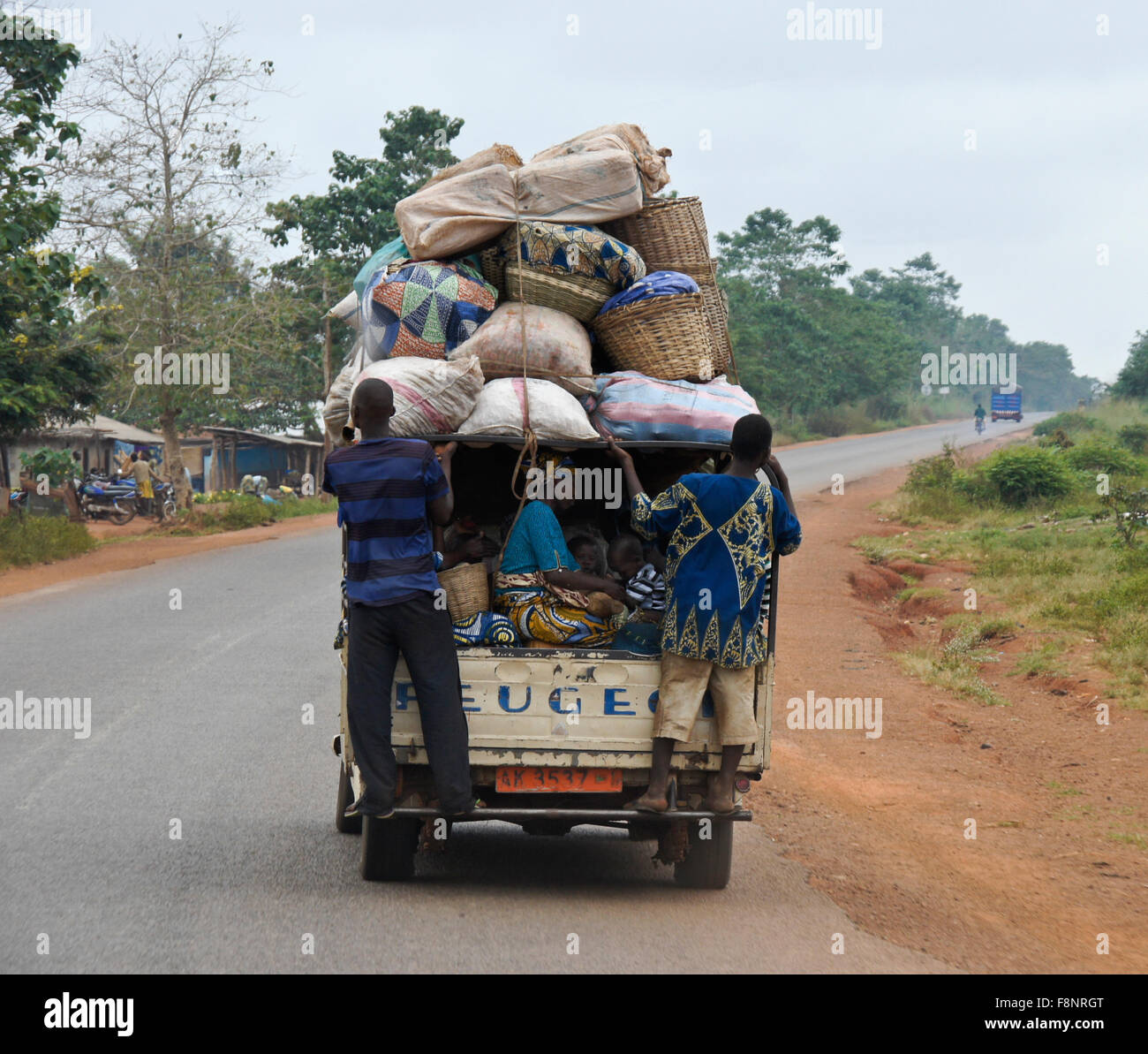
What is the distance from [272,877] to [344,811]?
30.8 inches

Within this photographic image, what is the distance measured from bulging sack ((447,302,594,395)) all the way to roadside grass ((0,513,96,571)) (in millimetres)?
15217

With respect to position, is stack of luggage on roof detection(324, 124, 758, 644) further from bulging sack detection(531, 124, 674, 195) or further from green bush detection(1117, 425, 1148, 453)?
green bush detection(1117, 425, 1148, 453)

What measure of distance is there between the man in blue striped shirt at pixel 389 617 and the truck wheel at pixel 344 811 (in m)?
1.06

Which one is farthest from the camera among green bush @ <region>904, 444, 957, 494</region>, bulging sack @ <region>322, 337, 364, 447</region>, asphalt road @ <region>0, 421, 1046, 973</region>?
green bush @ <region>904, 444, 957, 494</region>

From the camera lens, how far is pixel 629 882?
5.83 meters

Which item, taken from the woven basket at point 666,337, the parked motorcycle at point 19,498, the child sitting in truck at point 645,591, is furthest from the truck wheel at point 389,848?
the parked motorcycle at point 19,498

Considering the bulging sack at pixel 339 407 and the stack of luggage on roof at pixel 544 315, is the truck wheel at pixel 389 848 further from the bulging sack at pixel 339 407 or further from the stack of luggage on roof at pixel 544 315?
the bulging sack at pixel 339 407

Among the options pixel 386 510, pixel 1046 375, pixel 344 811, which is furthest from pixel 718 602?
pixel 1046 375

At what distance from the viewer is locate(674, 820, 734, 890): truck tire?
558 centimetres

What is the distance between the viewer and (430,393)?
561cm

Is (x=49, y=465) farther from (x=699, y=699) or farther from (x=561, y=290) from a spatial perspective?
(x=699, y=699)

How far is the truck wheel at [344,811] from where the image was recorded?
6.19 meters

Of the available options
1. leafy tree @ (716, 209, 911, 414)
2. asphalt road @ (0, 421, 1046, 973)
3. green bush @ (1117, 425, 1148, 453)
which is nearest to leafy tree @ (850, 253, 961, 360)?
leafy tree @ (716, 209, 911, 414)

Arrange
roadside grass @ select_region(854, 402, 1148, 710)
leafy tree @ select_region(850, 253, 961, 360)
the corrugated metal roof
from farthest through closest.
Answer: leafy tree @ select_region(850, 253, 961, 360) → the corrugated metal roof → roadside grass @ select_region(854, 402, 1148, 710)
